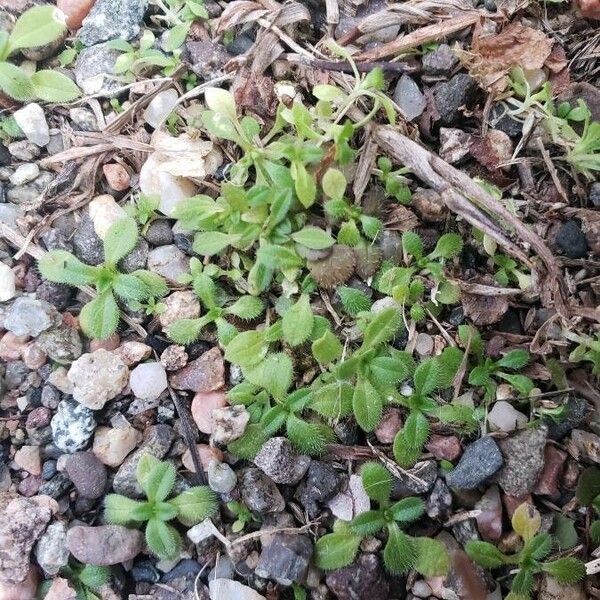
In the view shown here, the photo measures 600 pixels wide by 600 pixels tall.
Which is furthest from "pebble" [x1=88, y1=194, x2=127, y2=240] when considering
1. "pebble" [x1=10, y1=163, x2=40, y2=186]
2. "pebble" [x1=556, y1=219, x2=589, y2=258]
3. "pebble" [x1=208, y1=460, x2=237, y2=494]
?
"pebble" [x1=556, y1=219, x2=589, y2=258]

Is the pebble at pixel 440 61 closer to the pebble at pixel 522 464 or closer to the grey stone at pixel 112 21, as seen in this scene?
the grey stone at pixel 112 21

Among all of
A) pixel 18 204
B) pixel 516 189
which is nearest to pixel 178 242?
pixel 18 204

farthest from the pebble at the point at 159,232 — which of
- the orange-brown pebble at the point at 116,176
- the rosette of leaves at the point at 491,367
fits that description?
the rosette of leaves at the point at 491,367

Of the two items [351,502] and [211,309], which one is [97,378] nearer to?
[211,309]

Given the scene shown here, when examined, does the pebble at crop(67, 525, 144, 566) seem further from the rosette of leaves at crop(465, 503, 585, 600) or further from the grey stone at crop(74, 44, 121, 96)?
the grey stone at crop(74, 44, 121, 96)

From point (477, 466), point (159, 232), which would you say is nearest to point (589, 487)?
point (477, 466)
